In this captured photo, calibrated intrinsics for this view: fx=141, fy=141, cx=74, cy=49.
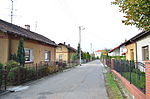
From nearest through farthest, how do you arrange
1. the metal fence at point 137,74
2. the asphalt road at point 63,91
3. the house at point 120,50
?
the metal fence at point 137,74 → the asphalt road at point 63,91 → the house at point 120,50

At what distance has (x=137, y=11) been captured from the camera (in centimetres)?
456

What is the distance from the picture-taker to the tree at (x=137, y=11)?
14.1 feet

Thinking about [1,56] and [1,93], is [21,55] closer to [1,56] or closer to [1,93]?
[1,56]

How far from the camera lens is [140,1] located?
422 cm

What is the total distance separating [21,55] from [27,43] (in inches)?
128

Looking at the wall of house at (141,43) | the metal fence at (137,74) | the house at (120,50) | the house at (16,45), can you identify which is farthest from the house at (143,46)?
the house at (16,45)

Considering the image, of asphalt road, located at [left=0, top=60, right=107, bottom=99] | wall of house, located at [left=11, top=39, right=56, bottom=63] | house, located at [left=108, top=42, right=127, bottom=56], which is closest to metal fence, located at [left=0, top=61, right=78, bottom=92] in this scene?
asphalt road, located at [left=0, top=60, right=107, bottom=99]

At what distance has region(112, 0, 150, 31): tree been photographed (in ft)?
14.1

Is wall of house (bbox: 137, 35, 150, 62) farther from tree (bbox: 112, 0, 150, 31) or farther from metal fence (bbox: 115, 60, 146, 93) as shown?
tree (bbox: 112, 0, 150, 31)

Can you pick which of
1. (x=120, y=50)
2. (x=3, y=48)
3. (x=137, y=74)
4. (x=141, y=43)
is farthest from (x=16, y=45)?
(x=120, y=50)

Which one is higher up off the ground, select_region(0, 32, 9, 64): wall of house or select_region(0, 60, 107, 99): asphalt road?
select_region(0, 32, 9, 64): wall of house

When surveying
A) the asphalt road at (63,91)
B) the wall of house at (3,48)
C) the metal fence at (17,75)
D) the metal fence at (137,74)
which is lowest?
the asphalt road at (63,91)

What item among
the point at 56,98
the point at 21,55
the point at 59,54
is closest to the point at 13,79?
the point at 21,55

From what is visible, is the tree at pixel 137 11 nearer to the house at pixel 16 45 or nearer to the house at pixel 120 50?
the house at pixel 16 45
